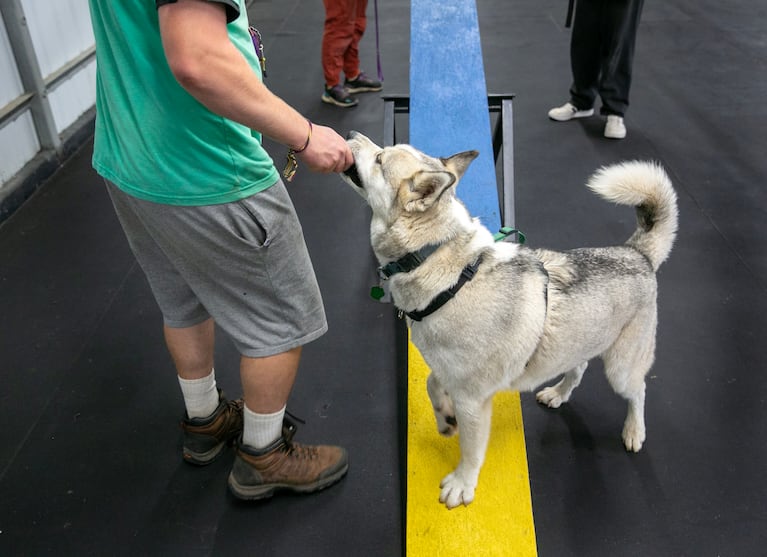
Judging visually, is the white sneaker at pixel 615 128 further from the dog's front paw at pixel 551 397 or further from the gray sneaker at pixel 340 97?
the dog's front paw at pixel 551 397

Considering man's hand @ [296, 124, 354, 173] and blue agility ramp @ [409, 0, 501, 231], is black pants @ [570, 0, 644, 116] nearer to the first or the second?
blue agility ramp @ [409, 0, 501, 231]

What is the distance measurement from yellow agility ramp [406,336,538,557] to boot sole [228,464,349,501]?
0.30m

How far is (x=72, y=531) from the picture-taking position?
1.89 metres

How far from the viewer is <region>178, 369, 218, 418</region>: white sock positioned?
1.90 m

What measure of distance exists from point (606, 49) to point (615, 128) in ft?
1.98

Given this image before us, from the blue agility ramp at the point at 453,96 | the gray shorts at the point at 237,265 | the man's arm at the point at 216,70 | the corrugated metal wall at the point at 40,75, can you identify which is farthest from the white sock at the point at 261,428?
the corrugated metal wall at the point at 40,75

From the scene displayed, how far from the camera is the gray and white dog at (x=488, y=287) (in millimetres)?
1551

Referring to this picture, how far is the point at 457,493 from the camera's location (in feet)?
6.19

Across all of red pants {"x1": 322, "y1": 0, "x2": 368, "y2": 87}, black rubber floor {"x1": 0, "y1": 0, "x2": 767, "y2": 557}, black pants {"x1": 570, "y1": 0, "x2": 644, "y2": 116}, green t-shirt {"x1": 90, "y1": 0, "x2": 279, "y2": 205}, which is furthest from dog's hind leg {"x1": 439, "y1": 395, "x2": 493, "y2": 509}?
red pants {"x1": 322, "y1": 0, "x2": 368, "y2": 87}

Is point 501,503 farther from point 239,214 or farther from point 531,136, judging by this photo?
point 531,136

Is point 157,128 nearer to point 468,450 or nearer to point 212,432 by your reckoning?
point 212,432

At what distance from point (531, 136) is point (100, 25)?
373 cm

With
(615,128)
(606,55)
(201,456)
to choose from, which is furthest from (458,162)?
(606,55)

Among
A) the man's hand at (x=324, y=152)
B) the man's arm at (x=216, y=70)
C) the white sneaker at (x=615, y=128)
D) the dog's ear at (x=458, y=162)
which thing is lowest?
the white sneaker at (x=615, y=128)
